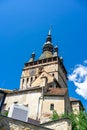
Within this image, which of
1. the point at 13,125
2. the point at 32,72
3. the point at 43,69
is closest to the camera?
the point at 13,125

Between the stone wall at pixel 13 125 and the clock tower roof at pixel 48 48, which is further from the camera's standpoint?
the clock tower roof at pixel 48 48

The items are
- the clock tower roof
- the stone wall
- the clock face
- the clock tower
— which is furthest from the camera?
the clock tower roof

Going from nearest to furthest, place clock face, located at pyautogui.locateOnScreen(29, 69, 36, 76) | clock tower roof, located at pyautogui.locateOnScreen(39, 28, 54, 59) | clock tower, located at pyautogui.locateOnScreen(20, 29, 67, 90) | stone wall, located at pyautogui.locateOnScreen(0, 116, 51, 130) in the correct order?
stone wall, located at pyautogui.locateOnScreen(0, 116, 51, 130), clock tower, located at pyautogui.locateOnScreen(20, 29, 67, 90), clock face, located at pyautogui.locateOnScreen(29, 69, 36, 76), clock tower roof, located at pyautogui.locateOnScreen(39, 28, 54, 59)

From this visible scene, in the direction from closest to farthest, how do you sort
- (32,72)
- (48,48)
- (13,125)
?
1. (13,125)
2. (32,72)
3. (48,48)

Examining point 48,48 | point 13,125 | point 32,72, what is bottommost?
point 13,125

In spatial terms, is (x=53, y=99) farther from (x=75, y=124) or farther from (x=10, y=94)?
(x=75, y=124)

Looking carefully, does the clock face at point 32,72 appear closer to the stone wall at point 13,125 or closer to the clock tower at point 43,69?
the clock tower at point 43,69

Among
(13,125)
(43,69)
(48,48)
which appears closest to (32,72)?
(43,69)

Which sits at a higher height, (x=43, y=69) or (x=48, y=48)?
(x=48, y=48)

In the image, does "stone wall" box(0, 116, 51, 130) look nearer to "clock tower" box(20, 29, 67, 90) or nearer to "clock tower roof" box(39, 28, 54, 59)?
"clock tower" box(20, 29, 67, 90)

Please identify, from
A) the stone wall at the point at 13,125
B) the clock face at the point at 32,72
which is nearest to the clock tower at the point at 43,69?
the clock face at the point at 32,72

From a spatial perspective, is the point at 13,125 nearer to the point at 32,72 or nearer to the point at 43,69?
the point at 43,69

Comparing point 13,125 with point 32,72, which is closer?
point 13,125

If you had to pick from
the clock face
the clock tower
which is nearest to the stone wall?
the clock tower
